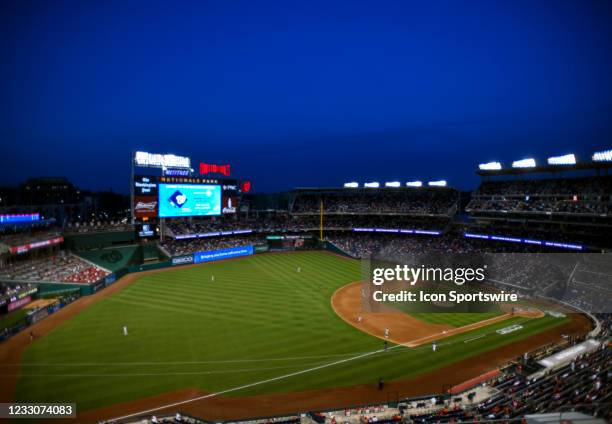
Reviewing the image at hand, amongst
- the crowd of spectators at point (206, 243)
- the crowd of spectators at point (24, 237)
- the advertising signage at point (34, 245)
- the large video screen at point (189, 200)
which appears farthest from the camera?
the crowd of spectators at point (206, 243)

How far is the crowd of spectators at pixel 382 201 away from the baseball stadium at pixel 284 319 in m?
1.14

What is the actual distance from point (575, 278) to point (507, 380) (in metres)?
20.4

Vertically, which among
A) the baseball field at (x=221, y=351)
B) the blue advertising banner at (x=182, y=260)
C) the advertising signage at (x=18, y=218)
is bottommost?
the baseball field at (x=221, y=351)

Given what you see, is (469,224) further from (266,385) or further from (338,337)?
(266,385)

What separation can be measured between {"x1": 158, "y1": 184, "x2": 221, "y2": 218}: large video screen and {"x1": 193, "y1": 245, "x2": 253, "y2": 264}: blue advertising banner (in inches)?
249

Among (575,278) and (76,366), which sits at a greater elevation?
(575,278)

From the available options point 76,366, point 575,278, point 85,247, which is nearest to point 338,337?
point 76,366

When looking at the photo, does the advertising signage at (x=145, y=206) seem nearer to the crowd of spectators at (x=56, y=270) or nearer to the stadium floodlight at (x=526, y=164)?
the crowd of spectators at (x=56, y=270)

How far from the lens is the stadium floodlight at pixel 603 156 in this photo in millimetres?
34188

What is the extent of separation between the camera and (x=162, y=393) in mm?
16516

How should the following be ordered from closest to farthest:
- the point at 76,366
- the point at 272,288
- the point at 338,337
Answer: the point at 76,366 → the point at 338,337 → the point at 272,288

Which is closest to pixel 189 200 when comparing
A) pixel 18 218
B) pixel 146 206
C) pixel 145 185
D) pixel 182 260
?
pixel 146 206

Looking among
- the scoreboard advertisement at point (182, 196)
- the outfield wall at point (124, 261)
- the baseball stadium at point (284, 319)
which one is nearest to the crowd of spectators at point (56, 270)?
the baseball stadium at point (284, 319)

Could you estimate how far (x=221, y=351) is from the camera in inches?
820
